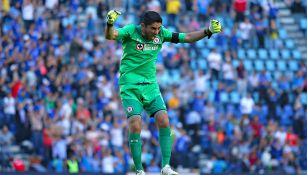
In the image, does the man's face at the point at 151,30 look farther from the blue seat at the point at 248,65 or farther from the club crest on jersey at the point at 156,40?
the blue seat at the point at 248,65

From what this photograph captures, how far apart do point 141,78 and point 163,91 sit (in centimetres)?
1207

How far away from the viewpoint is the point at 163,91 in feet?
84.7

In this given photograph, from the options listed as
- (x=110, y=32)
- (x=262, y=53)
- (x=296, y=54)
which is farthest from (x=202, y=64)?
(x=110, y=32)

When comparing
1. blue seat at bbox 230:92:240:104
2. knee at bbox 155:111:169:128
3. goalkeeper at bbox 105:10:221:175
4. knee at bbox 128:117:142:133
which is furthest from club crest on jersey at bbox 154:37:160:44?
blue seat at bbox 230:92:240:104

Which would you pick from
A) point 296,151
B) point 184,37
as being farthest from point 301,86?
point 184,37

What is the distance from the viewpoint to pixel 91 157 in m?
23.3

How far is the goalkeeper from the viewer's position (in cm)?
1350

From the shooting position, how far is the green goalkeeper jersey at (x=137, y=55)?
13631 mm

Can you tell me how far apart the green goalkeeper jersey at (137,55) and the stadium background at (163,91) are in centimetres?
907

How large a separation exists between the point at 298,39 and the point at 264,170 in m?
6.53

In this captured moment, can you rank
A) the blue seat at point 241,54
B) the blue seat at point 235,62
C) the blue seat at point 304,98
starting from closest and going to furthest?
the blue seat at point 304,98 → the blue seat at point 235,62 → the blue seat at point 241,54

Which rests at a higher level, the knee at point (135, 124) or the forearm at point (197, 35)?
the forearm at point (197, 35)

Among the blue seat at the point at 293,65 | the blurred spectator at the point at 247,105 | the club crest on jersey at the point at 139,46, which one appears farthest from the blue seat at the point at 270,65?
the club crest on jersey at the point at 139,46

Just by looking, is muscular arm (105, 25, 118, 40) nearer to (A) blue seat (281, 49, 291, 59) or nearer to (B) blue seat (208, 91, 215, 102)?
(B) blue seat (208, 91, 215, 102)
